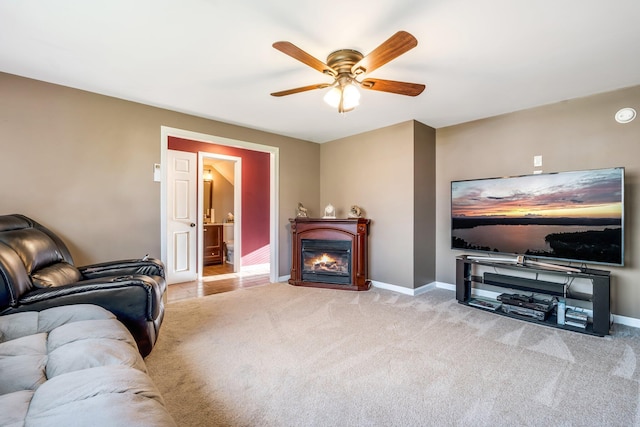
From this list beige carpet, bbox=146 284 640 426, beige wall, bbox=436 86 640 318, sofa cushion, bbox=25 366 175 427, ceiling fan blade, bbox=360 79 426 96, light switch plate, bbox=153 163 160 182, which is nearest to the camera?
sofa cushion, bbox=25 366 175 427

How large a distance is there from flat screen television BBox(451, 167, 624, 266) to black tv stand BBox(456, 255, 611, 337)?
20 centimetres

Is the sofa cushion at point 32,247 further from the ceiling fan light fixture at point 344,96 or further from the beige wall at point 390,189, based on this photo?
the beige wall at point 390,189

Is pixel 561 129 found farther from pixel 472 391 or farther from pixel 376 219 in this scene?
pixel 472 391

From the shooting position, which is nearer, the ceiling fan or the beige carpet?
the beige carpet

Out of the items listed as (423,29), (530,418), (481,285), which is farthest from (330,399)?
(481,285)

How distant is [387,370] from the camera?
2105 millimetres

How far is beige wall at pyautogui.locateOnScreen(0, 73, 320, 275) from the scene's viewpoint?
271cm

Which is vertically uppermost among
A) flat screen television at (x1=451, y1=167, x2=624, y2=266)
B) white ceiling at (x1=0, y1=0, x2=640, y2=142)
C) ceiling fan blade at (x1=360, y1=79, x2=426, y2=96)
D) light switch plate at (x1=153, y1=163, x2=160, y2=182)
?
white ceiling at (x1=0, y1=0, x2=640, y2=142)

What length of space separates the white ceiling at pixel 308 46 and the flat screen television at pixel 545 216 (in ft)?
3.12

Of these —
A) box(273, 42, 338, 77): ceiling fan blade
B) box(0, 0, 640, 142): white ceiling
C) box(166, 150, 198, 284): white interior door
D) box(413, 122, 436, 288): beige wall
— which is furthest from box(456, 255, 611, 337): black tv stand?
box(166, 150, 198, 284): white interior door

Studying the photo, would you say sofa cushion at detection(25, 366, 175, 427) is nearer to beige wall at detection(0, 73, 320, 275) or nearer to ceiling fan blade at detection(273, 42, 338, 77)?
ceiling fan blade at detection(273, 42, 338, 77)

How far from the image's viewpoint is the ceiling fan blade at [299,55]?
175 centimetres

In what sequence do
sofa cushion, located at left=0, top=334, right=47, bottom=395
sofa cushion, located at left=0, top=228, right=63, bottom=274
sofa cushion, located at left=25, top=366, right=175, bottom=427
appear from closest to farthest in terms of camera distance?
1. sofa cushion, located at left=25, top=366, right=175, bottom=427
2. sofa cushion, located at left=0, top=334, right=47, bottom=395
3. sofa cushion, located at left=0, top=228, right=63, bottom=274

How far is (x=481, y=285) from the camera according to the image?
388 cm
